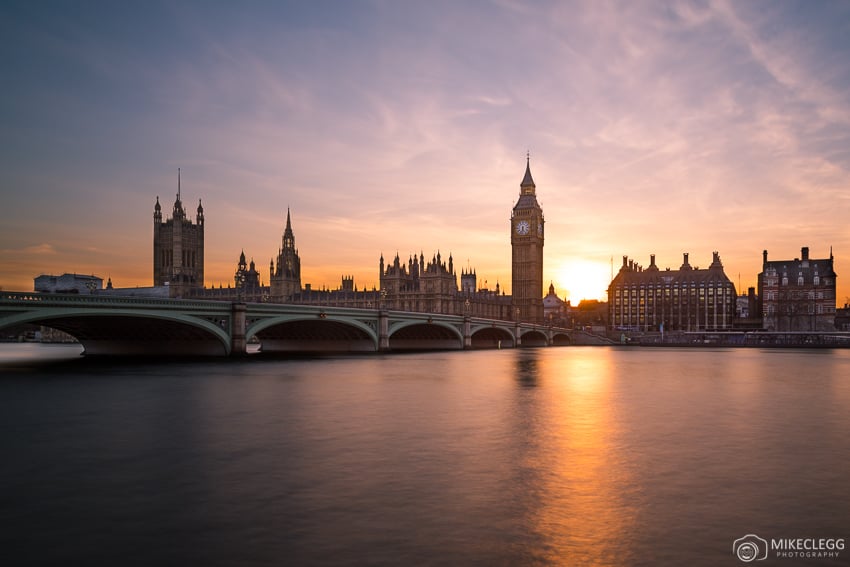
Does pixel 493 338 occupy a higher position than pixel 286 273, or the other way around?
pixel 286 273

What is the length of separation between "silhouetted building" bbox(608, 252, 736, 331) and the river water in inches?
5957

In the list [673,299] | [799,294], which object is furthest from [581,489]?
[673,299]

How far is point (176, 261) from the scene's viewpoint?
18588 cm

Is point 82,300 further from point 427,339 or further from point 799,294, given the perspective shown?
point 799,294

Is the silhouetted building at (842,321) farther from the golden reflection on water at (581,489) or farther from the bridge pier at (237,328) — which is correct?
the golden reflection on water at (581,489)

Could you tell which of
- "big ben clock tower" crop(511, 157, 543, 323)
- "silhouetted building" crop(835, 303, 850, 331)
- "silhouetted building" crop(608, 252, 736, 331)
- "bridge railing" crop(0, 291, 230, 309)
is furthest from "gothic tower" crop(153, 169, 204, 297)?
"silhouetted building" crop(835, 303, 850, 331)

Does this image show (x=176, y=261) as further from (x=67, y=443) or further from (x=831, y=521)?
(x=831, y=521)

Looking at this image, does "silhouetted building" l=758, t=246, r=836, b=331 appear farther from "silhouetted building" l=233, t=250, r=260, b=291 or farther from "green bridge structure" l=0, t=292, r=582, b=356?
"silhouetted building" l=233, t=250, r=260, b=291

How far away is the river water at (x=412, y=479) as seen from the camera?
28.8ft

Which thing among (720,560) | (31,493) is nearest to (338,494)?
(31,493)

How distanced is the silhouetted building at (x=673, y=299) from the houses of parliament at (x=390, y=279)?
24304mm

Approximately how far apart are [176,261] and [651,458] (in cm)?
18645

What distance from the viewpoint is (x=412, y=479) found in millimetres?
12594

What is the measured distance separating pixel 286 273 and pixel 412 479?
152144 mm
